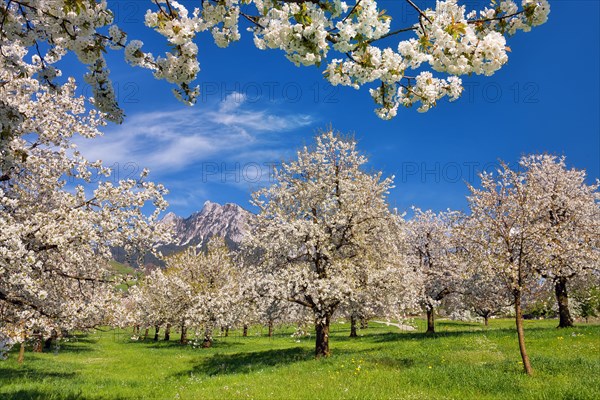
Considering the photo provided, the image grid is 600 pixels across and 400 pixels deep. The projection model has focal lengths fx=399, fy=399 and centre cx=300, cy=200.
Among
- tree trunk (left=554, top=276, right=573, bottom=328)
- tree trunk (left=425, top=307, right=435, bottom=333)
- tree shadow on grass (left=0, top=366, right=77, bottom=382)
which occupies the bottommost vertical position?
tree shadow on grass (left=0, top=366, right=77, bottom=382)

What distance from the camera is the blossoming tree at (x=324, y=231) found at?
18.8 meters

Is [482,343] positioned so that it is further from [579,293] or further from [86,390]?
[86,390]

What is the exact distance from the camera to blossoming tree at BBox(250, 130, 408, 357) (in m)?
18.8

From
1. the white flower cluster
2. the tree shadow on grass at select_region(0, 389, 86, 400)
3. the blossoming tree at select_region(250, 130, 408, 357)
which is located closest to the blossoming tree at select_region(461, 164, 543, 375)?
the blossoming tree at select_region(250, 130, 408, 357)

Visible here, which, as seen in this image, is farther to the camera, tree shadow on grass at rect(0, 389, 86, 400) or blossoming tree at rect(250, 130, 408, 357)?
blossoming tree at rect(250, 130, 408, 357)

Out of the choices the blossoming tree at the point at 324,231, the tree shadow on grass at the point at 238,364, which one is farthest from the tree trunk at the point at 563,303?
the tree shadow on grass at the point at 238,364

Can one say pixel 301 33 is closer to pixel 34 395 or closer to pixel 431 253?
pixel 34 395

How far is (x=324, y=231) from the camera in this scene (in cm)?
1986

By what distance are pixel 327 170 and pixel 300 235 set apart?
4.36 metres

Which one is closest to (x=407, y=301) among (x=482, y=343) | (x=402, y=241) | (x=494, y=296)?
(x=402, y=241)

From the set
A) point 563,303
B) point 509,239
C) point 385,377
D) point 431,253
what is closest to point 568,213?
point 563,303

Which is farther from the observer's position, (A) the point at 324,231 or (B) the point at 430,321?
(B) the point at 430,321

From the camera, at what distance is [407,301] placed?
20453 millimetres

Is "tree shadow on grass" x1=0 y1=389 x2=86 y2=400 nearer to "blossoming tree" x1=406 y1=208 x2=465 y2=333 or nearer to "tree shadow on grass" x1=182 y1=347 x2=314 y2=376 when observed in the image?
"tree shadow on grass" x1=182 y1=347 x2=314 y2=376
